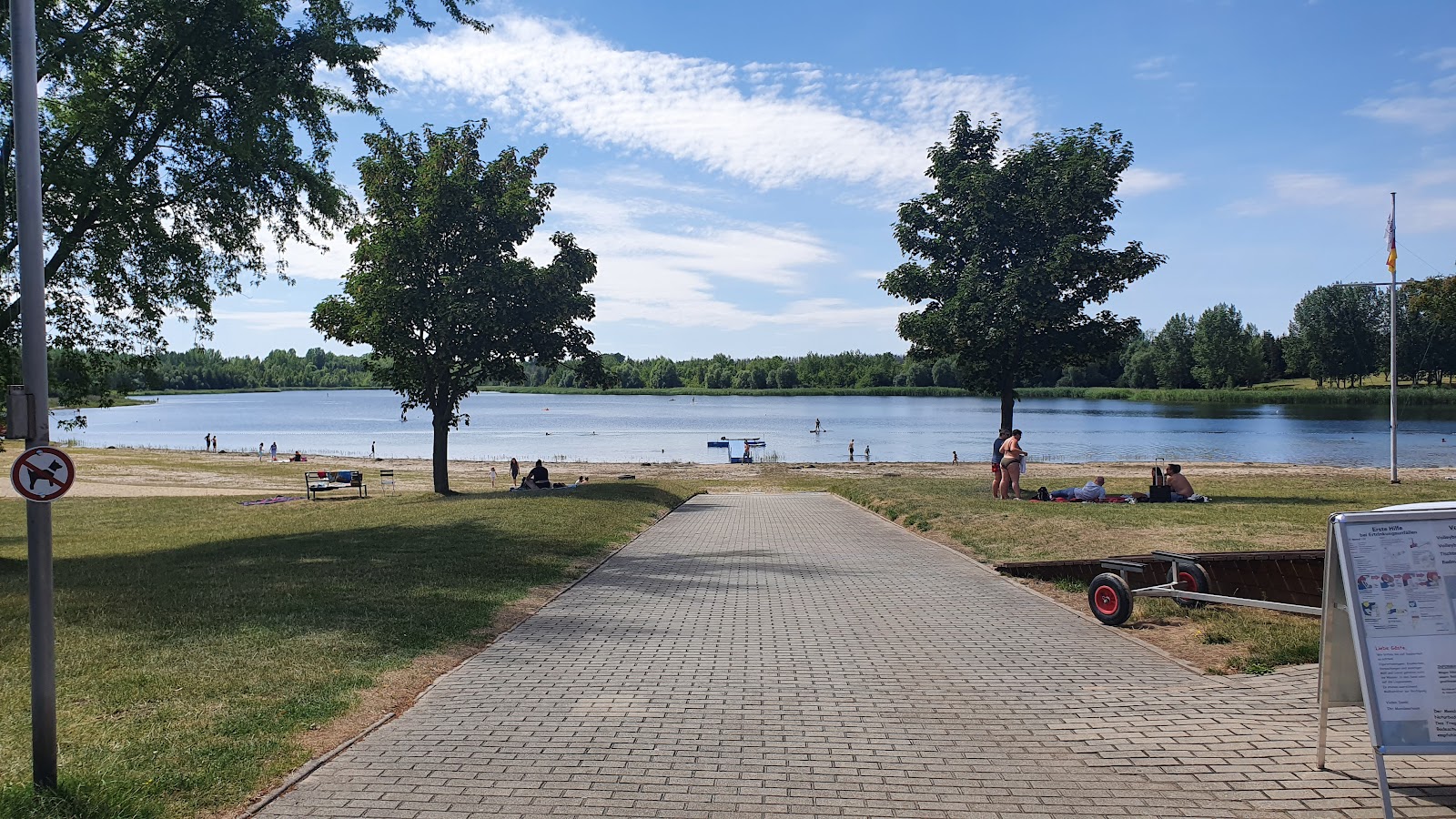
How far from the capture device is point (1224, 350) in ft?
415

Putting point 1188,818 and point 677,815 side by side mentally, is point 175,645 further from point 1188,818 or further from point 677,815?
point 1188,818

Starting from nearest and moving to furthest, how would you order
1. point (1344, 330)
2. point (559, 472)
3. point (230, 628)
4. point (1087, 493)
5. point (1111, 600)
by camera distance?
point (230, 628), point (1111, 600), point (1087, 493), point (559, 472), point (1344, 330)

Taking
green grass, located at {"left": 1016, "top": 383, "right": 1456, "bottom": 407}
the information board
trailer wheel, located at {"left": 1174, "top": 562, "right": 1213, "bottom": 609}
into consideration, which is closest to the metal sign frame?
the information board

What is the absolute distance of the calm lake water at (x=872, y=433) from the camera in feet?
186

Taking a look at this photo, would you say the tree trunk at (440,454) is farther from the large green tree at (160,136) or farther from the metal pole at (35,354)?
the metal pole at (35,354)

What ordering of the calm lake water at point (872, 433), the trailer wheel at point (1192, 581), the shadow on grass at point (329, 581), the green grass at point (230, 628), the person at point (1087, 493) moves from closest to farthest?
the green grass at point (230, 628), the shadow on grass at point (329, 581), the trailer wheel at point (1192, 581), the person at point (1087, 493), the calm lake water at point (872, 433)

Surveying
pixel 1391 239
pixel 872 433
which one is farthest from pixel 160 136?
pixel 872 433

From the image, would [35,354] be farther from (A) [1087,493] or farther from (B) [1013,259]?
(B) [1013,259]

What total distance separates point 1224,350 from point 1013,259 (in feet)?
396

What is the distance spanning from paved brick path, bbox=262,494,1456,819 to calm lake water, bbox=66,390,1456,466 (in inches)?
1728

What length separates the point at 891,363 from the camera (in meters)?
194

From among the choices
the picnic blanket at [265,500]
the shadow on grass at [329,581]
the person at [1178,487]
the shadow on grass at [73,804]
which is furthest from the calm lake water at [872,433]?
the shadow on grass at [73,804]

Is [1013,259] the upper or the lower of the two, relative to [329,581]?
upper

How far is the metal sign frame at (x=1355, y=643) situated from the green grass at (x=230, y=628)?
17.6 ft
